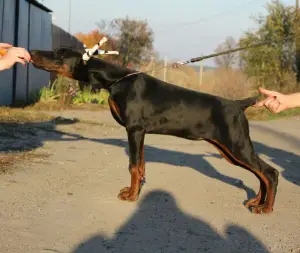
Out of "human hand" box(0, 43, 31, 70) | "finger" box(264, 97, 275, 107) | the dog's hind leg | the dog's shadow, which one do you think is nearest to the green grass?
the dog's shadow

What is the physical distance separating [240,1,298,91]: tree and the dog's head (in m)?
19.7

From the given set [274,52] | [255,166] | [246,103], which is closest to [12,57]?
[246,103]

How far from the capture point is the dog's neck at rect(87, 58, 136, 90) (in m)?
5.03

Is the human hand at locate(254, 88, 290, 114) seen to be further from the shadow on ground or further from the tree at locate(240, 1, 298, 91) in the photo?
the tree at locate(240, 1, 298, 91)

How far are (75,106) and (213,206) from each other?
40.8ft

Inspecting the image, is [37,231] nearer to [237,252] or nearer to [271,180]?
[237,252]

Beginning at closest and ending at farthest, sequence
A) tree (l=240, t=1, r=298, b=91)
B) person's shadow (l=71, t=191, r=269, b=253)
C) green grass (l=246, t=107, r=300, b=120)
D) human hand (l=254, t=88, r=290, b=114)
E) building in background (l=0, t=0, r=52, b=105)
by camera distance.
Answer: person's shadow (l=71, t=191, r=269, b=253) < human hand (l=254, t=88, r=290, b=114) < building in background (l=0, t=0, r=52, b=105) < green grass (l=246, t=107, r=300, b=120) < tree (l=240, t=1, r=298, b=91)

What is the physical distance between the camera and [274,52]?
24.1m

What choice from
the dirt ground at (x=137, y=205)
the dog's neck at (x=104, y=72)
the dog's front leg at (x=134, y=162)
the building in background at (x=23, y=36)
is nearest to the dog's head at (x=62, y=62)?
the dog's neck at (x=104, y=72)

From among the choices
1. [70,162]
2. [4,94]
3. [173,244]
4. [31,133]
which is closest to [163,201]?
[173,244]

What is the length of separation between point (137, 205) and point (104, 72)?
149 cm

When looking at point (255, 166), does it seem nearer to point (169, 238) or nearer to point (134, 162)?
point (134, 162)

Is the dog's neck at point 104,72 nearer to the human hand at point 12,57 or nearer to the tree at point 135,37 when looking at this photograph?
the human hand at point 12,57

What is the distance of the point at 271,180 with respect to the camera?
4691 mm
